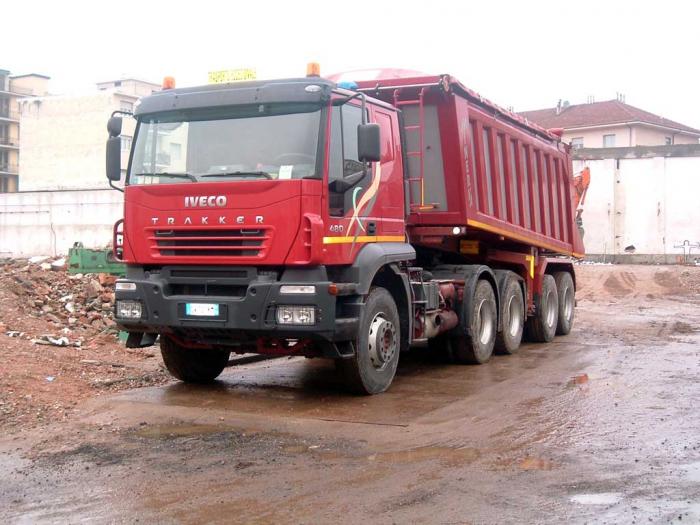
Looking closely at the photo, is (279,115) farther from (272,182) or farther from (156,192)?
(156,192)

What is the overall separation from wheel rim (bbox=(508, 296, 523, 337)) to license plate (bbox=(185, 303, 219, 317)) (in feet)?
19.0

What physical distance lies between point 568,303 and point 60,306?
9.49 meters

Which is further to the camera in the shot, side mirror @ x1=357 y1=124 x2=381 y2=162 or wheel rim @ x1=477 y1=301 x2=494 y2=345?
wheel rim @ x1=477 y1=301 x2=494 y2=345

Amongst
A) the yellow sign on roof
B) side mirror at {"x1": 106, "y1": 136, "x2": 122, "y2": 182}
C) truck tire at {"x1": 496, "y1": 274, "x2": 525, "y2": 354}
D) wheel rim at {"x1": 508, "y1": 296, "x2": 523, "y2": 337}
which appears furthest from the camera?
wheel rim at {"x1": 508, "y1": 296, "x2": 523, "y2": 337}

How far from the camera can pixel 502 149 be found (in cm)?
1168

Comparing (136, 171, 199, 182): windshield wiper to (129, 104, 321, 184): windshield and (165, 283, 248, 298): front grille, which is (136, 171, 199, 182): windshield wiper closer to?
(129, 104, 321, 184): windshield

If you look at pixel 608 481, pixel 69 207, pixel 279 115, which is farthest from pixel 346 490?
pixel 69 207

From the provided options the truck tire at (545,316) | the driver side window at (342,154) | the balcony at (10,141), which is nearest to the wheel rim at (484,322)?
the truck tire at (545,316)

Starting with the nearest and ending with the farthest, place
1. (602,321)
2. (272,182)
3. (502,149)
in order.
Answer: (272,182) < (502,149) < (602,321)

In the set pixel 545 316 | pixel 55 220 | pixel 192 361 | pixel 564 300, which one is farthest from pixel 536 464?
pixel 55 220

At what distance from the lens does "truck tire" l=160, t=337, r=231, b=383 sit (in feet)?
29.6

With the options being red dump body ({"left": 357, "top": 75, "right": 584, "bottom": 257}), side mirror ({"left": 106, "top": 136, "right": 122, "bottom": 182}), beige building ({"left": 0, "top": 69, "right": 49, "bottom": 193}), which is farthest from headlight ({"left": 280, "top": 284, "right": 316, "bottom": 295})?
beige building ({"left": 0, "top": 69, "right": 49, "bottom": 193})

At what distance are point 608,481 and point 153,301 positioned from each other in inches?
179

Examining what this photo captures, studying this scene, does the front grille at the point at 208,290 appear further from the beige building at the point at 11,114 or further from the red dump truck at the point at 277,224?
the beige building at the point at 11,114
